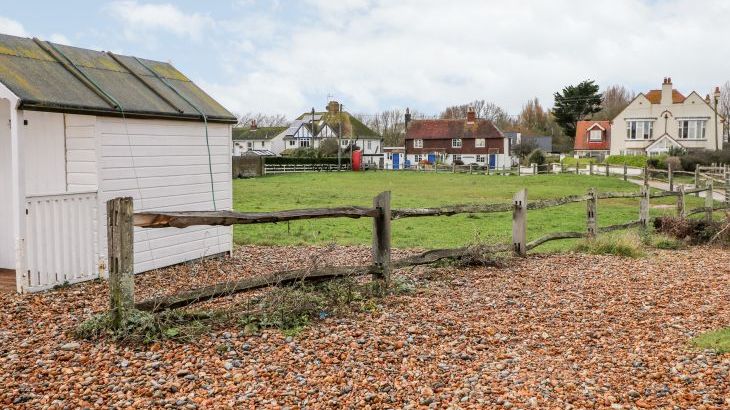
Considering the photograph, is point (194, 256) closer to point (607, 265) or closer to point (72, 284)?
point (72, 284)

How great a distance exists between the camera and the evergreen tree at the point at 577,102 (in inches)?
3519

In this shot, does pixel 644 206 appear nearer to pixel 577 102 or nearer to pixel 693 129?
pixel 693 129

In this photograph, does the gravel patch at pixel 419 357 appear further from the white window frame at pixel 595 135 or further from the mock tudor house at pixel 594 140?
the white window frame at pixel 595 135

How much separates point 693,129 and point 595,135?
15467mm

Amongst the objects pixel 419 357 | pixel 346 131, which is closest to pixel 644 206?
pixel 419 357

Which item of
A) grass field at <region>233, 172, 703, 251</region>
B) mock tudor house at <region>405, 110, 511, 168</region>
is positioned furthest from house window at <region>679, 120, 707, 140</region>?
grass field at <region>233, 172, 703, 251</region>

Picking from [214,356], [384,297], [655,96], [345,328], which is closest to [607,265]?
[384,297]

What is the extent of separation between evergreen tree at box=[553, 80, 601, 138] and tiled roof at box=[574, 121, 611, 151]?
37.2 feet

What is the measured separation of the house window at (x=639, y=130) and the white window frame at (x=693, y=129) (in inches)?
110

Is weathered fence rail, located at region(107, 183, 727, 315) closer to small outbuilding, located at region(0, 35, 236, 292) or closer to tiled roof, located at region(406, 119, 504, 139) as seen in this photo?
small outbuilding, located at region(0, 35, 236, 292)

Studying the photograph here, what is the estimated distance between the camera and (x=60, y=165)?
9031 millimetres

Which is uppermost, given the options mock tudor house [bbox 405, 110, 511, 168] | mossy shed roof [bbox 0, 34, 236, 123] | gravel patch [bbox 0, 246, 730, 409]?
mock tudor house [bbox 405, 110, 511, 168]

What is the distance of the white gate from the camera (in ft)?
26.0

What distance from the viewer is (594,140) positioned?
3034 inches
